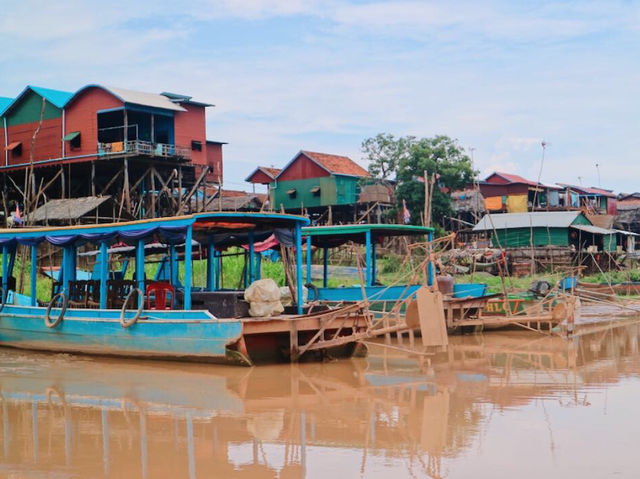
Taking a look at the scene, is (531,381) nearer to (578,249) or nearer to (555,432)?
(555,432)

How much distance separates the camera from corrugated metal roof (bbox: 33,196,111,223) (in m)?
26.6

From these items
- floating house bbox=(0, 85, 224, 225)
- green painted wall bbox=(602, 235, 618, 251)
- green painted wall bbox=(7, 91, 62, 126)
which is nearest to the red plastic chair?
floating house bbox=(0, 85, 224, 225)

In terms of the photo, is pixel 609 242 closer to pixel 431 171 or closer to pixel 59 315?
pixel 431 171

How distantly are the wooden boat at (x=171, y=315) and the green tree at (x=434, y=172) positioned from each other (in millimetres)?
21630

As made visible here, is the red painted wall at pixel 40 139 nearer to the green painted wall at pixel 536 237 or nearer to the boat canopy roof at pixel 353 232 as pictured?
the boat canopy roof at pixel 353 232

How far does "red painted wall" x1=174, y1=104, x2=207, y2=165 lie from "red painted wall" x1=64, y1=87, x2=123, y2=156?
2.74m

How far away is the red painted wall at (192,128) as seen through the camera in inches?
1194

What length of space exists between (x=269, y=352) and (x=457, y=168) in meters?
24.4

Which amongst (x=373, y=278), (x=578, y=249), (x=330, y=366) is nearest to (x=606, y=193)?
(x=578, y=249)

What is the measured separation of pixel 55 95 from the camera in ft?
102

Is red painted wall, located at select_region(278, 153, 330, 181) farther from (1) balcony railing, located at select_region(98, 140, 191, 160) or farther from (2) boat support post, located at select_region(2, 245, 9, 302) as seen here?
(2) boat support post, located at select_region(2, 245, 9, 302)

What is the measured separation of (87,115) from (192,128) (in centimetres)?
390

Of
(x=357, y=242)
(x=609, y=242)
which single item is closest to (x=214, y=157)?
(x=609, y=242)

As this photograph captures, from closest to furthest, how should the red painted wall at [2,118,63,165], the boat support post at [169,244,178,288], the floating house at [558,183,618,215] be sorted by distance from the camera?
the boat support post at [169,244,178,288] → the red painted wall at [2,118,63,165] → the floating house at [558,183,618,215]
